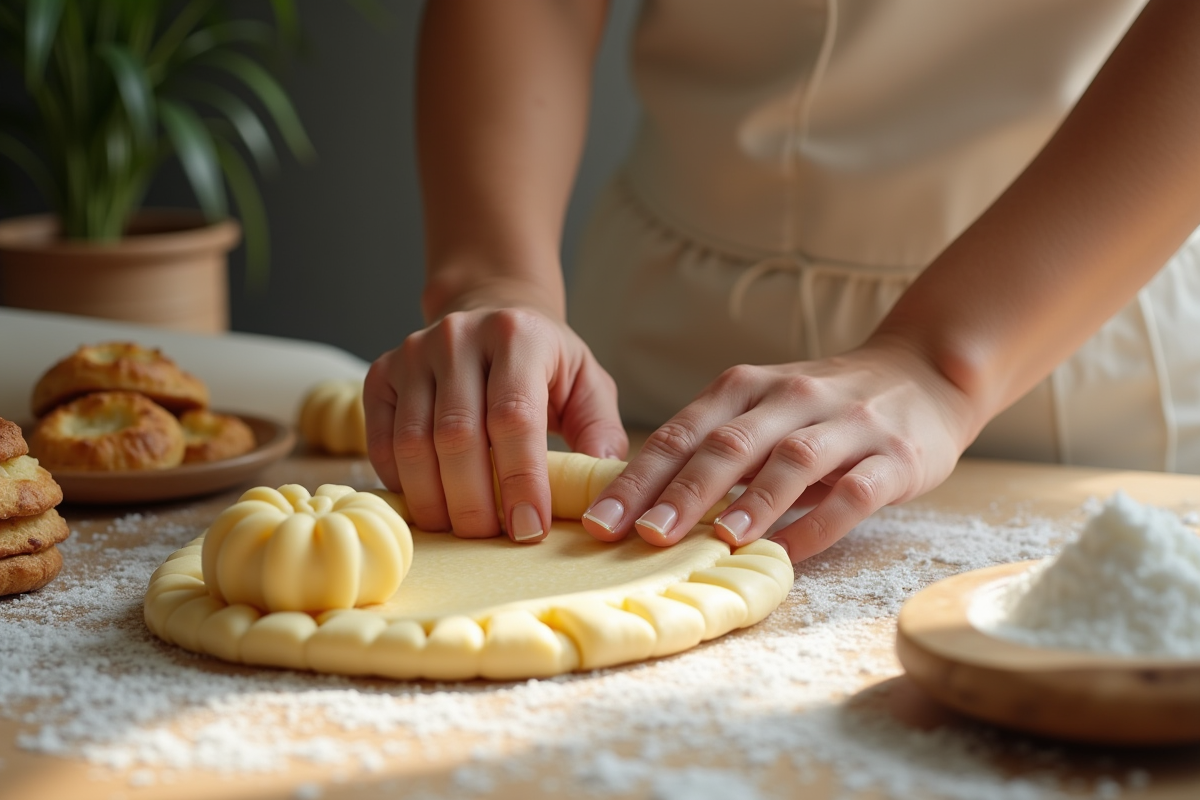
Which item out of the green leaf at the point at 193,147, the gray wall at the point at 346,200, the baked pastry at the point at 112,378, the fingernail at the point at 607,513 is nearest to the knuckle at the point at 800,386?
the fingernail at the point at 607,513

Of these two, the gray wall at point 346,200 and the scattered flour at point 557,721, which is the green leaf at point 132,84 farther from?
the scattered flour at point 557,721

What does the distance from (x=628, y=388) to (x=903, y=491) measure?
2.37 ft

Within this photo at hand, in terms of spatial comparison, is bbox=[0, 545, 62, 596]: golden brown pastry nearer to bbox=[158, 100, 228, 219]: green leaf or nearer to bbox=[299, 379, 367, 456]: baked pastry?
bbox=[299, 379, 367, 456]: baked pastry

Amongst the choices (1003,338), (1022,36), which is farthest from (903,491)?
(1022,36)

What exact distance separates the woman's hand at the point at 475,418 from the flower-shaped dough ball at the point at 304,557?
21 centimetres

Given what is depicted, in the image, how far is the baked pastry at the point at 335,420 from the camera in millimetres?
1711

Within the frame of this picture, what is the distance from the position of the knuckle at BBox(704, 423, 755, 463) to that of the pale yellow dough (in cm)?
9

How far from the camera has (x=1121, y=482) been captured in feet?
4.97

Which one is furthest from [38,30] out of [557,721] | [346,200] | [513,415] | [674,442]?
[557,721]

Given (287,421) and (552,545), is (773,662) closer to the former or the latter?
→ (552,545)

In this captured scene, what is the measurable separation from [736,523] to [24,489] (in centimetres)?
68

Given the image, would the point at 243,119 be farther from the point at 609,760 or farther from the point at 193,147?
the point at 609,760

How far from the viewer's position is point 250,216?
3.94 meters

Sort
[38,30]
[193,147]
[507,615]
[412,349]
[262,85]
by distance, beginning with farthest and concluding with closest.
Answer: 1. [262,85]
2. [193,147]
3. [38,30]
4. [412,349]
5. [507,615]
